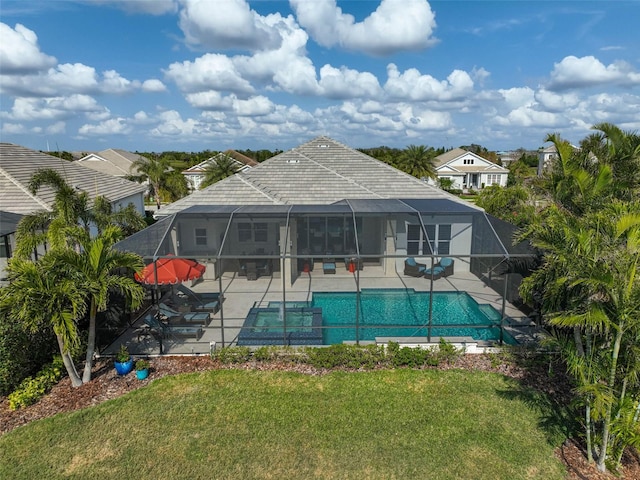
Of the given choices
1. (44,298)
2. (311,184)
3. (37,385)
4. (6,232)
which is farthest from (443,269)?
(6,232)

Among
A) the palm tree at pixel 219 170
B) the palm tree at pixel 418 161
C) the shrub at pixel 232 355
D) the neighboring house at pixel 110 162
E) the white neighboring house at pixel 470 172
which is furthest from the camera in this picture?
the white neighboring house at pixel 470 172

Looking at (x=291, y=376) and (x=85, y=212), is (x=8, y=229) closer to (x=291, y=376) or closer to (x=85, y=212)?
(x=85, y=212)

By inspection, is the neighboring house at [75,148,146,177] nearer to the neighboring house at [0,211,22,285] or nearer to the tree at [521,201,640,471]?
the neighboring house at [0,211,22,285]

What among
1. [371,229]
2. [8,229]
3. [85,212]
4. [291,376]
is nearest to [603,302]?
[291,376]

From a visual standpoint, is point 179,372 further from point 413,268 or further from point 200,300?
point 413,268

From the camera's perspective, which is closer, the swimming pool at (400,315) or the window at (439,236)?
the swimming pool at (400,315)

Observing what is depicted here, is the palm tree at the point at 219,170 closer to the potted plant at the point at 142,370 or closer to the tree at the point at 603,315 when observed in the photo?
the potted plant at the point at 142,370

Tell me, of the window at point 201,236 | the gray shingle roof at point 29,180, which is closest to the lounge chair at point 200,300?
the window at point 201,236
